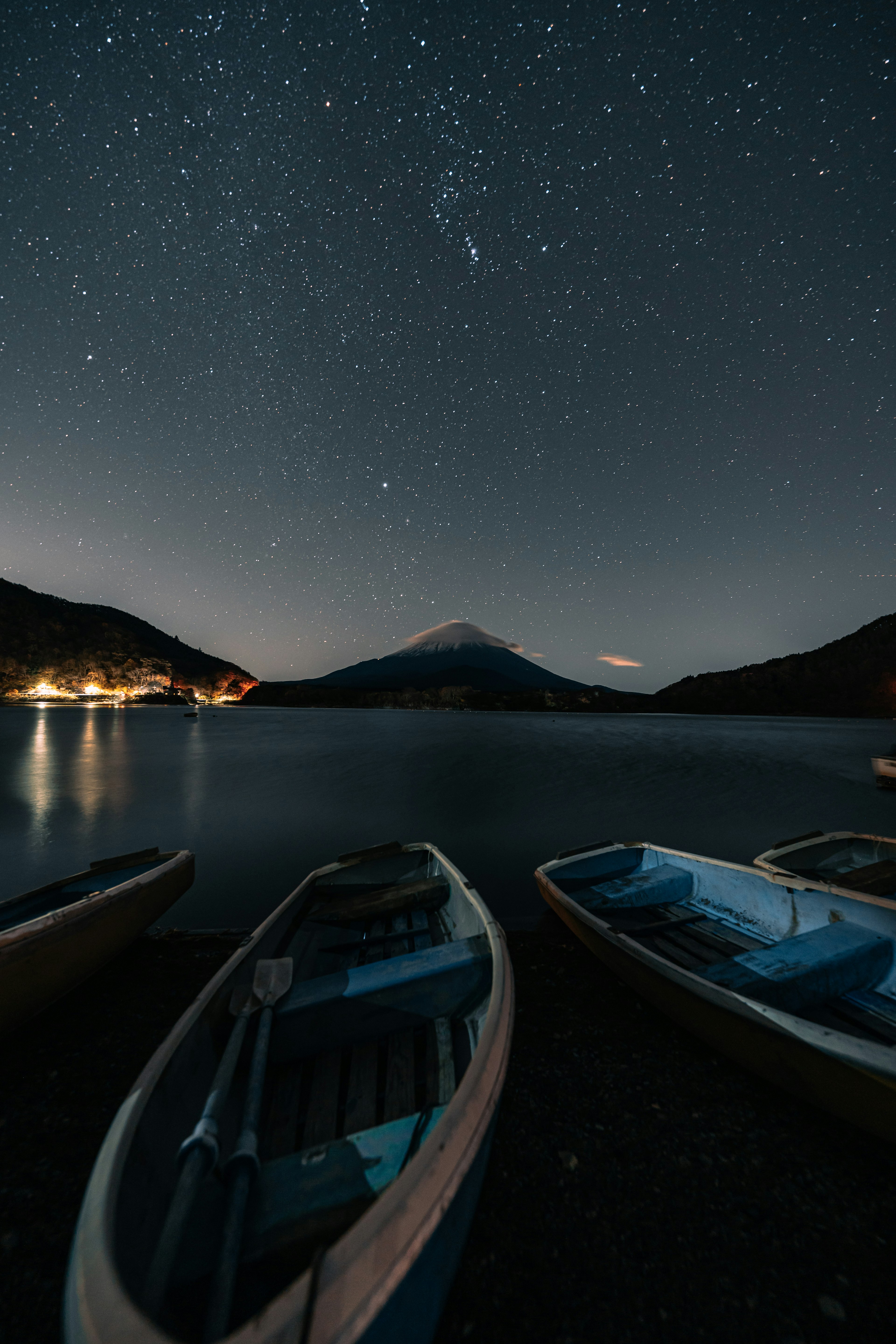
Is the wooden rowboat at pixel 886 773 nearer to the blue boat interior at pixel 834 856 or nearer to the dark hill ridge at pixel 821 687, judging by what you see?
the blue boat interior at pixel 834 856

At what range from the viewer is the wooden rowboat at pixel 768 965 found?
10.2 feet

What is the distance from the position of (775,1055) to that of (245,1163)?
3.67 meters

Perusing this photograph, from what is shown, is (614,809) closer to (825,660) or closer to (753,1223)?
(753,1223)

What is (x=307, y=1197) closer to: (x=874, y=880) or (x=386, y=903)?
(x=386, y=903)

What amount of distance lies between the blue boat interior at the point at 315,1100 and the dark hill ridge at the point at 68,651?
197819 mm

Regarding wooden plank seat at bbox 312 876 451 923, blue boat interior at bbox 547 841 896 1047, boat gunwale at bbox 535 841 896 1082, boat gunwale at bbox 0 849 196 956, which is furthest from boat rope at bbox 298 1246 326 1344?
boat gunwale at bbox 0 849 196 956

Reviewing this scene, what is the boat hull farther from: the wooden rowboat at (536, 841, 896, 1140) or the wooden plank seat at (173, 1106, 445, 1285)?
the wooden plank seat at (173, 1106, 445, 1285)

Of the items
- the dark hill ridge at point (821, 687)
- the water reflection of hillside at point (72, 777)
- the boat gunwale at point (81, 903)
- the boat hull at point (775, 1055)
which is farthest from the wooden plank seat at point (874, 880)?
the dark hill ridge at point (821, 687)

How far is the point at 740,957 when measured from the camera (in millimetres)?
4449

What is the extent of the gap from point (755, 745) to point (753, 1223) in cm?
5627

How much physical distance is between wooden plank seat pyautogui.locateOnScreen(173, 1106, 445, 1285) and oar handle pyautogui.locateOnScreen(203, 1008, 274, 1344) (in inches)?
2.9

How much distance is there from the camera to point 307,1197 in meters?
2.31

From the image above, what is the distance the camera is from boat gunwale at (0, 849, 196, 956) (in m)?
4.34

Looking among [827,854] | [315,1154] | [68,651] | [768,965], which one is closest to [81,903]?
[315,1154]
